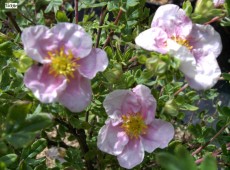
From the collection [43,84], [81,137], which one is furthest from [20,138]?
[81,137]

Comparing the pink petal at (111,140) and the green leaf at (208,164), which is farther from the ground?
the green leaf at (208,164)

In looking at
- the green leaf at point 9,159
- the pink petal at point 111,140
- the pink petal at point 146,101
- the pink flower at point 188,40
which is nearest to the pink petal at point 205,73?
the pink flower at point 188,40

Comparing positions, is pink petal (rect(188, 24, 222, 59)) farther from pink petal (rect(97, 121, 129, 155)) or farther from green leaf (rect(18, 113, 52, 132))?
green leaf (rect(18, 113, 52, 132))

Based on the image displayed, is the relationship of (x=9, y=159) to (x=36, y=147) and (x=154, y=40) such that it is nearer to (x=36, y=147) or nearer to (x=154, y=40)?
(x=36, y=147)

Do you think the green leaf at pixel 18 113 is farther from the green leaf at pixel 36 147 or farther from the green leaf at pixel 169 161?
the green leaf at pixel 36 147

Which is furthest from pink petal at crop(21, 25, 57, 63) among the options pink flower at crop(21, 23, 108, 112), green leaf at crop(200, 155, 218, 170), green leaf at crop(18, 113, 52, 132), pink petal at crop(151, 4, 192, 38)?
green leaf at crop(200, 155, 218, 170)

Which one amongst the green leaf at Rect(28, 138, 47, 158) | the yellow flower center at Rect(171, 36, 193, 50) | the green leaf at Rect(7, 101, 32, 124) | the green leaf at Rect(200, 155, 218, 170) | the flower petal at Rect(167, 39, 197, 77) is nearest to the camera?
the green leaf at Rect(200, 155, 218, 170)
